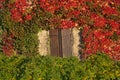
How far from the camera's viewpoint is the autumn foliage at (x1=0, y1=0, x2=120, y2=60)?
14398 mm

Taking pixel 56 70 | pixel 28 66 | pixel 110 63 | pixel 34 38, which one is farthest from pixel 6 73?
pixel 34 38

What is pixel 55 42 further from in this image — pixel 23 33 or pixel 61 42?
pixel 23 33

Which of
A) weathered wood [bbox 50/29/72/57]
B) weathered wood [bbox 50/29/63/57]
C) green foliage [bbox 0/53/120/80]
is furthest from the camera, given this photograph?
weathered wood [bbox 50/29/63/57]

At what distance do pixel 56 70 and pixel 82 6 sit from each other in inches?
265

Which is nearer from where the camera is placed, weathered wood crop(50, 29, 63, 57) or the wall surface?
the wall surface

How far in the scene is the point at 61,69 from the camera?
26.7 feet

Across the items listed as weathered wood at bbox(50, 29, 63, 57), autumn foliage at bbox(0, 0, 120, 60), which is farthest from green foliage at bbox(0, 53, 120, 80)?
weathered wood at bbox(50, 29, 63, 57)

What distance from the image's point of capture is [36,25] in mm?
14625

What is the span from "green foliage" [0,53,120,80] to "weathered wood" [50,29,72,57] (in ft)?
19.8

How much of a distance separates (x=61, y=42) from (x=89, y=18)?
1.56 metres

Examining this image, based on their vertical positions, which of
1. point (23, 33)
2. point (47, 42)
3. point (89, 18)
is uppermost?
point (89, 18)

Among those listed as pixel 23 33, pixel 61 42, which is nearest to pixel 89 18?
pixel 61 42

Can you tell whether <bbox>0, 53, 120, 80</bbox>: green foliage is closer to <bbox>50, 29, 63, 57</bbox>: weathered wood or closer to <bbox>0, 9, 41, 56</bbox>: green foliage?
<bbox>0, 9, 41, 56</bbox>: green foliage

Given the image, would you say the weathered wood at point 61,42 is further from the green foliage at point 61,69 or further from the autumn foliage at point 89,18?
the green foliage at point 61,69
